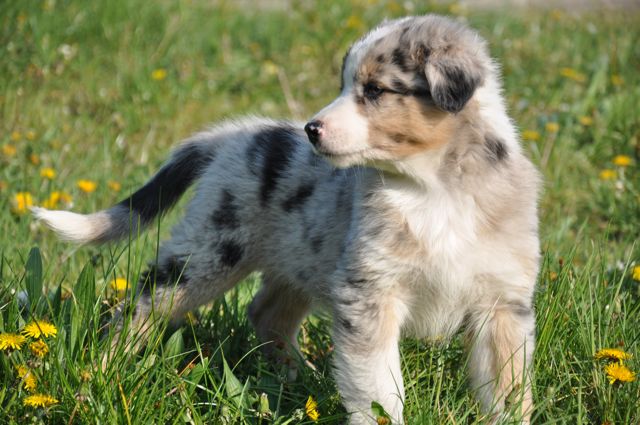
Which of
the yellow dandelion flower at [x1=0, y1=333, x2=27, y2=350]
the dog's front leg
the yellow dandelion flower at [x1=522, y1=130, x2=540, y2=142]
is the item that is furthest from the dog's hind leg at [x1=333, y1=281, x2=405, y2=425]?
the yellow dandelion flower at [x1=522, y1=130, x2=540, y2=142]

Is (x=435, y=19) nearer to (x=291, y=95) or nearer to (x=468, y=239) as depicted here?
(x=468, y=239)

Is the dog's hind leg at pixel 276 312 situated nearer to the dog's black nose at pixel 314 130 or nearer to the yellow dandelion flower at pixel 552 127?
the dog's black nose at pixel 314 130

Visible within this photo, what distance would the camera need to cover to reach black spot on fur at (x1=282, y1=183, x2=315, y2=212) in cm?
368

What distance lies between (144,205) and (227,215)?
1.47ft

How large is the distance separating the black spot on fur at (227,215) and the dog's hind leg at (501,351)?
1076mm

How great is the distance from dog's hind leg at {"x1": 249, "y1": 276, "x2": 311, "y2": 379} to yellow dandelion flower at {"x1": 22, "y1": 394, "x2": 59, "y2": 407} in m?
1.40

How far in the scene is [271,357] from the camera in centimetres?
403

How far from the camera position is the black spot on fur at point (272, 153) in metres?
3.78

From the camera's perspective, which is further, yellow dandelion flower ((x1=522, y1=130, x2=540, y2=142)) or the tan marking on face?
yellow dandelion flower ((x1=522, y1=130, x2=540, y2=142))

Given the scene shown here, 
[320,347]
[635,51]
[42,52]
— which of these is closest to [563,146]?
[635,51]

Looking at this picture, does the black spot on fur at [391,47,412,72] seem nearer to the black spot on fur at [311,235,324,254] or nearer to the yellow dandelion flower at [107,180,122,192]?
the black spot on fur at [311,235,324,254]

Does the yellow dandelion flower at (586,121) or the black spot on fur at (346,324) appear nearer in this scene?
the black spot on fur at (346,324)

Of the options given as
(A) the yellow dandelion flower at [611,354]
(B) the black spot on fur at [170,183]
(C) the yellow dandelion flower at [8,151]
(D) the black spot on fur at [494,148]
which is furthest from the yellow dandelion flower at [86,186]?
(A) the yellow dandelion flower at [611,354]

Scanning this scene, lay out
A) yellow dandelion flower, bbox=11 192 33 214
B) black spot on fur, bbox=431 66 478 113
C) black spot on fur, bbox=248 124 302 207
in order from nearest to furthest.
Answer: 1. black spot on fur, bbox=431 66 478 113
2. black spot on fur, bbox=248 124 302 207
3. yellow dandelion flower, bbox=11 192 33 214
